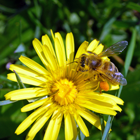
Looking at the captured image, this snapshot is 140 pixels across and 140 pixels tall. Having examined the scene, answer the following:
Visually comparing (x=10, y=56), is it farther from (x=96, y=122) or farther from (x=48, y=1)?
(x=96, y=122)

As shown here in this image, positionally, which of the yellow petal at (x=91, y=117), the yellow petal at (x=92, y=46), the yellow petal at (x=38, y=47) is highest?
the yellow petal at (x=38, y=47)

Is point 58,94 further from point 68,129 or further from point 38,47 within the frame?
point 38,47

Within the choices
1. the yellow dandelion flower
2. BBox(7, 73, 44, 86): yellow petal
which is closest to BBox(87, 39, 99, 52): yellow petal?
the yellow dandelion flower

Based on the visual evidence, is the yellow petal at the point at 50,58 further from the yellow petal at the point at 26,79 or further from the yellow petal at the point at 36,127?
the yellow petal at the point at 36,127

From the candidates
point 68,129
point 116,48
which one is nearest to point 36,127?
point 68,129

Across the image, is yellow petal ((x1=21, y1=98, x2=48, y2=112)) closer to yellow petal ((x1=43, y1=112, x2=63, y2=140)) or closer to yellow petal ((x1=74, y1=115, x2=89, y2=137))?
yellow petal ((x1=43, y1=112, x2=63, y2=140))

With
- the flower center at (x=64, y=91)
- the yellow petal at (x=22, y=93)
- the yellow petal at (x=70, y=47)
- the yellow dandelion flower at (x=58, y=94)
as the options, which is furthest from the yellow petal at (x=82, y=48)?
the yellow petal at (x=22, y=93)
